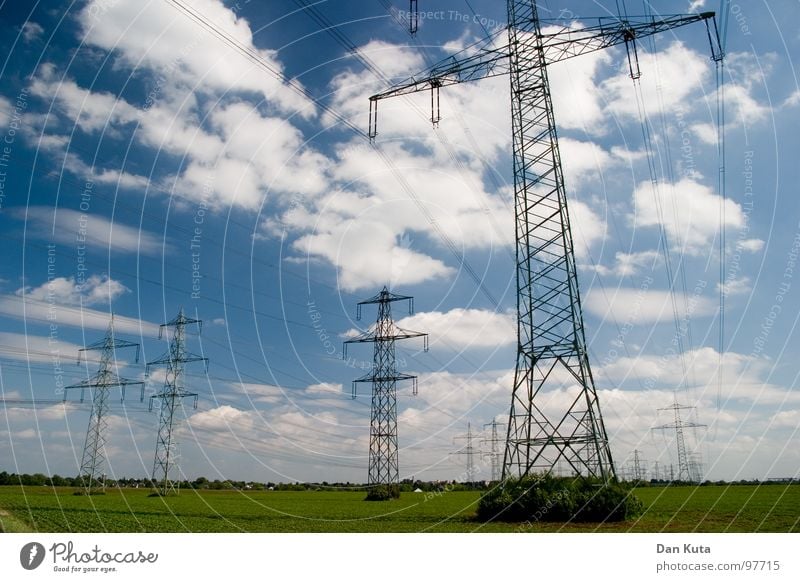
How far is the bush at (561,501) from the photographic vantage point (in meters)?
22.9

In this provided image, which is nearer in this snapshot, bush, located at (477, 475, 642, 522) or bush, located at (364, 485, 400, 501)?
bush, located at (477, 475, 642, 522)

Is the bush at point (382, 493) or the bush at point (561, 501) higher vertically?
the bush at point (561, 501)

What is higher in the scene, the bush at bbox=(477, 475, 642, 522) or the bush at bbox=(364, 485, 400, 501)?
the bush at bbox=(477, 475, 642, 522)

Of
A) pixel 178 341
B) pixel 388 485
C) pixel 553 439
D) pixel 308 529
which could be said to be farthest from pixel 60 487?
pixel 553 439

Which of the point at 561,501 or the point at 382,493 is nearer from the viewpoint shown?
the point at 561,501

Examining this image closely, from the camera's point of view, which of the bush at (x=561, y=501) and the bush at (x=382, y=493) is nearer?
the bush at (x=561, y=501)

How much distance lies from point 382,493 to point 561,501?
103 feet

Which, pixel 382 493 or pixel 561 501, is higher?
pixel 561 501

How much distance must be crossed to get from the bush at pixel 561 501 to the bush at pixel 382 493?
28458mm

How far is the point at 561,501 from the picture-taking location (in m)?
23.3

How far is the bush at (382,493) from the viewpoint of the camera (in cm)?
5178

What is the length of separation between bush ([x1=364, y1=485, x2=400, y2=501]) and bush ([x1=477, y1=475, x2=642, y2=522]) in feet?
93.4

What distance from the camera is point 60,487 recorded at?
8000 cm

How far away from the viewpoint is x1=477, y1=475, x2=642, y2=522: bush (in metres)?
22.9
